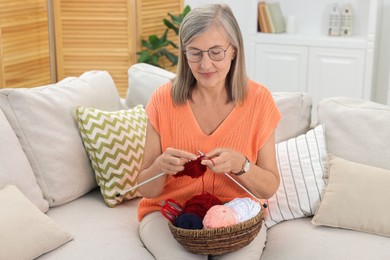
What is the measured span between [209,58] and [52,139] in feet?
2.27

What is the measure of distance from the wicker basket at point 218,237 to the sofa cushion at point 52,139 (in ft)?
1.99

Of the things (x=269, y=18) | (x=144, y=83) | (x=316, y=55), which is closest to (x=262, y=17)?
(x=269, y=18)

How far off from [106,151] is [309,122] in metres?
0.79

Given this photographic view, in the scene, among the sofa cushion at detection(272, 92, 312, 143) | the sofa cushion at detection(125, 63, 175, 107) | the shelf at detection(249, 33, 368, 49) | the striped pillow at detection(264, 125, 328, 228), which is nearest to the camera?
the striped pillow at detection(264, 125, 328, 228)

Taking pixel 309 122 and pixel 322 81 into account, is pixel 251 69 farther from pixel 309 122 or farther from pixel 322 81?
pixel 309 122

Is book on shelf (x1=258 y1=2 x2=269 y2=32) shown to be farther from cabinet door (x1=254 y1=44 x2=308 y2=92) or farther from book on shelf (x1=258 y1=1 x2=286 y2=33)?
cabinet door (x1=254 y1=44 x2=308 y2=92)

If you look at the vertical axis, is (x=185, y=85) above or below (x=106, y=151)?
above

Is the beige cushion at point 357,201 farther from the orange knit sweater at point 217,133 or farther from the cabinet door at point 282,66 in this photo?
the cabinet door at point 282,66

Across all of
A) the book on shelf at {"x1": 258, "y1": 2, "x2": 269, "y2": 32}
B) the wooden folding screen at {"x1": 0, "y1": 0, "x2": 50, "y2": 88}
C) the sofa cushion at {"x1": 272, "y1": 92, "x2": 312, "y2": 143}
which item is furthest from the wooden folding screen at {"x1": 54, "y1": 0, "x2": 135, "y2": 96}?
the sofa cushion at {"x1": 272, "y1": 92, "x2": 312, "y2": 143}

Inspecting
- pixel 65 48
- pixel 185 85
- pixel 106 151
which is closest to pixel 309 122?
pixel 185 85

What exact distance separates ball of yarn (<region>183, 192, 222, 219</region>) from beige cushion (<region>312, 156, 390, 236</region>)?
1.35 feet

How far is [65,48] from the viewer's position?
165 inches

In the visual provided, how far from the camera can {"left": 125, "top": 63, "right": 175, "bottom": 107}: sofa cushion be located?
273 cm

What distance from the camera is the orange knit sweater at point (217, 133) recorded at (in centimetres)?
209
